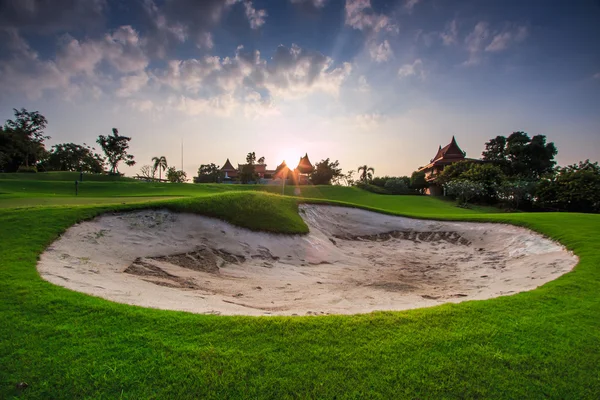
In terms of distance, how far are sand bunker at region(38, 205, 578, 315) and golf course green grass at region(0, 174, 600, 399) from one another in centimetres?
92

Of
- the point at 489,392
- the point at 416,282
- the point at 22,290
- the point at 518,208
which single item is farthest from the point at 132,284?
the point at 518,208

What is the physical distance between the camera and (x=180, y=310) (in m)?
4.19

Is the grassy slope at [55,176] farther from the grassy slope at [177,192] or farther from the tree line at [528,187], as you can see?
the tree line at [528,187]

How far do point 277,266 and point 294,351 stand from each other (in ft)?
20.6

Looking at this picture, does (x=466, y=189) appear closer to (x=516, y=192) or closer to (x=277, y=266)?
(x=516, y=192)

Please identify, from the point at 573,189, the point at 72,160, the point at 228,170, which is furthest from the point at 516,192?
the point at 72,160

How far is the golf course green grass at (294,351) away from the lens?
263 centimetres

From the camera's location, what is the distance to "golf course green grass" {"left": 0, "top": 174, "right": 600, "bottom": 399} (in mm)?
2635

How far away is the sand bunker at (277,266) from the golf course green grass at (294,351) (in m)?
0.92

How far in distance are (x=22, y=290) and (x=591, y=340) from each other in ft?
26.0

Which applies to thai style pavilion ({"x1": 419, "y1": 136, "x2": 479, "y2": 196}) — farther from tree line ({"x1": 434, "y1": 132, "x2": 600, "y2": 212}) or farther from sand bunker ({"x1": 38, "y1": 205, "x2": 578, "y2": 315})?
sand bunker ({"x1": 38, "y1": 205, "x2": 578, "y2": 315})

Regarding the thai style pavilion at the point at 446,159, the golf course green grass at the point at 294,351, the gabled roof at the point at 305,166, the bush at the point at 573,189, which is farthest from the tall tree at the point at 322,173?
the golf course green grass at the point at 294,351

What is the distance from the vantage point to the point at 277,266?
30.5ft

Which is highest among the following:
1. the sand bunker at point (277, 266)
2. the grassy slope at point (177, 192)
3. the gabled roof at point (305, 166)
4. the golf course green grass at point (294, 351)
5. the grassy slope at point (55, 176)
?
the gabled roof at point (305, 166)
